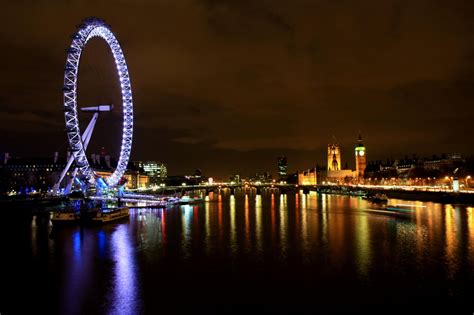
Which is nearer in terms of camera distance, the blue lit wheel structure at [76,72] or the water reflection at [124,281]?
the water reflection at [124,281]

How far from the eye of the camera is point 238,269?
22266mm

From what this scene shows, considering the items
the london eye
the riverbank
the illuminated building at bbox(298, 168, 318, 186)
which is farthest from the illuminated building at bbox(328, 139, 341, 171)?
the london eye

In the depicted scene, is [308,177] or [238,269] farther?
[308,177]

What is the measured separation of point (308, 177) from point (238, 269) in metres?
162

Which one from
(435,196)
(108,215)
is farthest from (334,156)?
(108,215)

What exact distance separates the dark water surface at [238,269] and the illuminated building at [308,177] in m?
138

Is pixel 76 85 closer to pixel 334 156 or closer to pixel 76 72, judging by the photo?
pixel 76 72

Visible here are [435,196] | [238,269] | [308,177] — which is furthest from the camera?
[308,177]

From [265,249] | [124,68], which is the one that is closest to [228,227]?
[265,249]

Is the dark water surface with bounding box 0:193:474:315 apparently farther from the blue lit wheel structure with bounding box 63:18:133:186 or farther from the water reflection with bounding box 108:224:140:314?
the blue lit wheel structure with bounding box 63:18:133:186

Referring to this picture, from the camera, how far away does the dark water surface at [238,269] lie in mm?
16719

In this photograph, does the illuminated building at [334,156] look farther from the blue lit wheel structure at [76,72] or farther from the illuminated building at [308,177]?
the blue lit wheel structure at [76,72]

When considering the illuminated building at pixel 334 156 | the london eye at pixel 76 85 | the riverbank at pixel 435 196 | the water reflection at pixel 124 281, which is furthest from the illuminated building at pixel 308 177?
the water reflection at pixel 124 281

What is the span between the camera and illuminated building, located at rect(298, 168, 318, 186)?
578 ft
